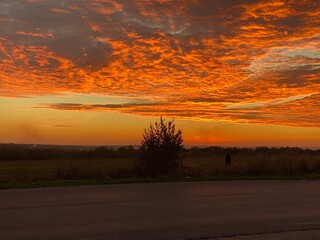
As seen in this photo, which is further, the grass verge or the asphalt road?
the grass verge

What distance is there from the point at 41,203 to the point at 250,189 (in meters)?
8.94

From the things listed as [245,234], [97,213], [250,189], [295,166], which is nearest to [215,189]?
[250,189]

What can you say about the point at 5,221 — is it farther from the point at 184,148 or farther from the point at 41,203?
the point at 184,148

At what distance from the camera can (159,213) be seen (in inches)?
443

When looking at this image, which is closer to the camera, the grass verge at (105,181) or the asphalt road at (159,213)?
the asphalt road at (159,213)

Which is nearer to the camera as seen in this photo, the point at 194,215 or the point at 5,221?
the point at 5,221

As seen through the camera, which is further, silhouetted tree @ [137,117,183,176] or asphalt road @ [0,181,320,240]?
silhouetted tree @ [137,117,183,176]

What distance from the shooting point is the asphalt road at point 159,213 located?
8.79 m

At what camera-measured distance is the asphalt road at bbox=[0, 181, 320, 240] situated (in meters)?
8.79

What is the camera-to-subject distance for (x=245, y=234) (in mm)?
8711

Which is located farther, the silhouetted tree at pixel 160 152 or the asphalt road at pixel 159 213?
the silhouetted tree at pixel 160 152

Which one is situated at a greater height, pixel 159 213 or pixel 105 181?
pixel 105 181

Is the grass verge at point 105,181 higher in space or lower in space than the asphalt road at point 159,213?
higher

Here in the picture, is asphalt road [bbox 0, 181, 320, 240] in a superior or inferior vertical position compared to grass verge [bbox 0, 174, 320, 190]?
inferior
